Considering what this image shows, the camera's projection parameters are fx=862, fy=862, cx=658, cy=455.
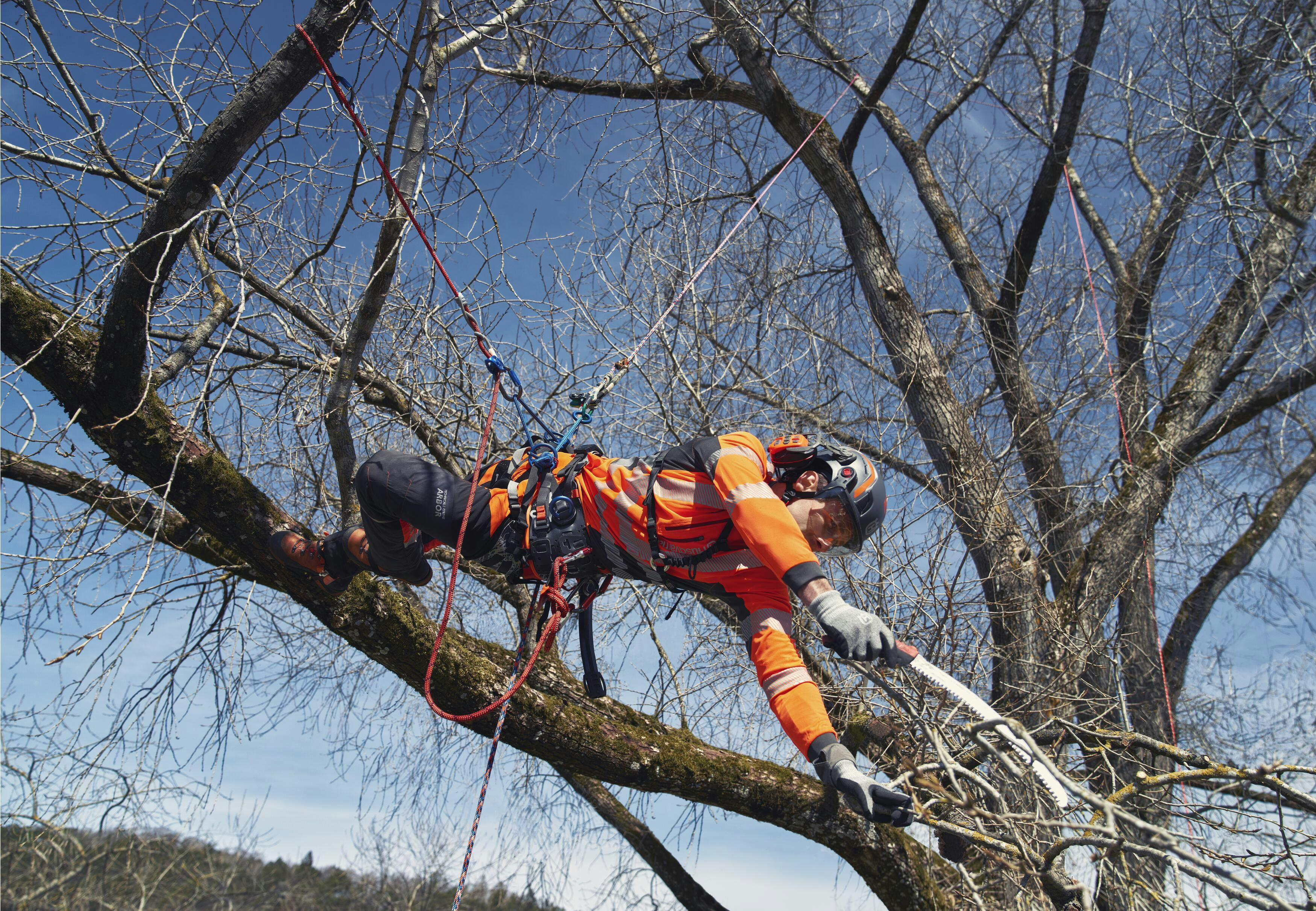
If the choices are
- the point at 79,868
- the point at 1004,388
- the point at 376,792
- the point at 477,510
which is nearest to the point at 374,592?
the point at 477,510

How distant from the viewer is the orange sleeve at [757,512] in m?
2.74

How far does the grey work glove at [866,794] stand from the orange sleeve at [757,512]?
58 centimetres

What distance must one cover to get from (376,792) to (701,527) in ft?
14.7

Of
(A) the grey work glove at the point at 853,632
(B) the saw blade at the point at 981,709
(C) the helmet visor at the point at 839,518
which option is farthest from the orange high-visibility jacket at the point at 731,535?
(B) the saw blade at the point at 981,709

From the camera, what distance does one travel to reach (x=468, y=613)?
6441 millimetres

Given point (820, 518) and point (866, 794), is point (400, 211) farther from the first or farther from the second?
point (866, 794)

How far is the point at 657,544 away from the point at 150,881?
15320mm

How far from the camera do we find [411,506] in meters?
3.10

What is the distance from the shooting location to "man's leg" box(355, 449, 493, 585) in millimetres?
3113

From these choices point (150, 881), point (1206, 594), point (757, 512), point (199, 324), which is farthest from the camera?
point (150, 881)

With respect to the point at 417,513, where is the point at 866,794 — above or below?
below

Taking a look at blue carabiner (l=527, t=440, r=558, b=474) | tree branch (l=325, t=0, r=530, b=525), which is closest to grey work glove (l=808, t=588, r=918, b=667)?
blue carabiner (l=527, t=440, r=558, b=474)

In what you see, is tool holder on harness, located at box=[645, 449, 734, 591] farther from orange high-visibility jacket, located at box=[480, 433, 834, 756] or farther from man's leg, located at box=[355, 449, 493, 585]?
man's leg, located at box=[355, 449, 493, 585]

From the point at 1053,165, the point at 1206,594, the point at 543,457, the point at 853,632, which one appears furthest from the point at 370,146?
the point at 1206,594
